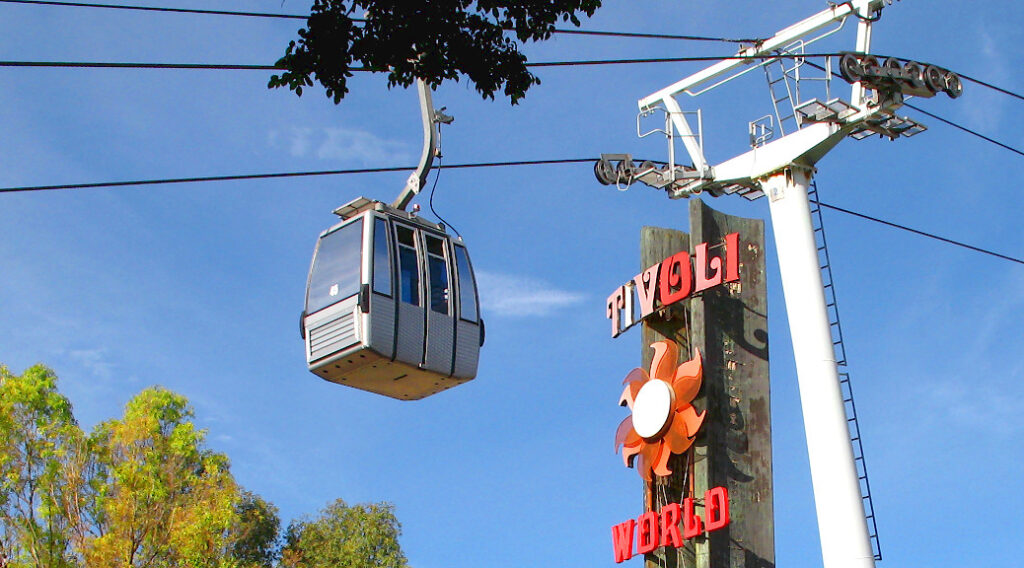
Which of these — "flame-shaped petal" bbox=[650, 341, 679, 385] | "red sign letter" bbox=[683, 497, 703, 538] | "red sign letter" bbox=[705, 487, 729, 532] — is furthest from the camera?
"flame-shaped petal" bbox=[650, 341, 679, 385]

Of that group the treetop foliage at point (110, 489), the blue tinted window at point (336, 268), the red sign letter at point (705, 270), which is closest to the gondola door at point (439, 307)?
the blue tinted window at point (336, 268)

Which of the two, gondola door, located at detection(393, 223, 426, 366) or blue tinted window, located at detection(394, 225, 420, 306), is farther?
blue tinted window, located at detection(394, 225, 420, 306)

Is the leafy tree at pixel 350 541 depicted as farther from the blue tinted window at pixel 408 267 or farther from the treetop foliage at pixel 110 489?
the blue tinted window at pixel 408 267

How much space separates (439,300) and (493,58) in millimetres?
5900

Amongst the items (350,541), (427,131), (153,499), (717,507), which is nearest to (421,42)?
(427,131)

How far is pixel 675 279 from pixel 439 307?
4618mm

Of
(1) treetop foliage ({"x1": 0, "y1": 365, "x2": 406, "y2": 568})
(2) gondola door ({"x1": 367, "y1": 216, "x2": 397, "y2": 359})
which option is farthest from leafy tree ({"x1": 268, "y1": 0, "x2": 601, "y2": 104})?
(1) treetop foliage ({"x1": 0, "y1": 365, "x2": 406, "y2": 568})

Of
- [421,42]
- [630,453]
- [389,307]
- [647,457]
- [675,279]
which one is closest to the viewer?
[421,42]

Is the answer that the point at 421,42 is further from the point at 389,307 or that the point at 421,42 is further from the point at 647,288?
the point at 647,288

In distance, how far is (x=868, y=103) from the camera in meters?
18.3

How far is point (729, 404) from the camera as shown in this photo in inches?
701

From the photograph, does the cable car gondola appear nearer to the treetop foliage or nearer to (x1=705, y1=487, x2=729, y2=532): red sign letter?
(x1=705, y1=487, x2=729, y2=532): red sign letter

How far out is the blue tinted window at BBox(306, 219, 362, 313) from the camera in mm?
14812

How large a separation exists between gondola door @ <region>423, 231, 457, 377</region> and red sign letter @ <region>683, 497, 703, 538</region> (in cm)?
427
